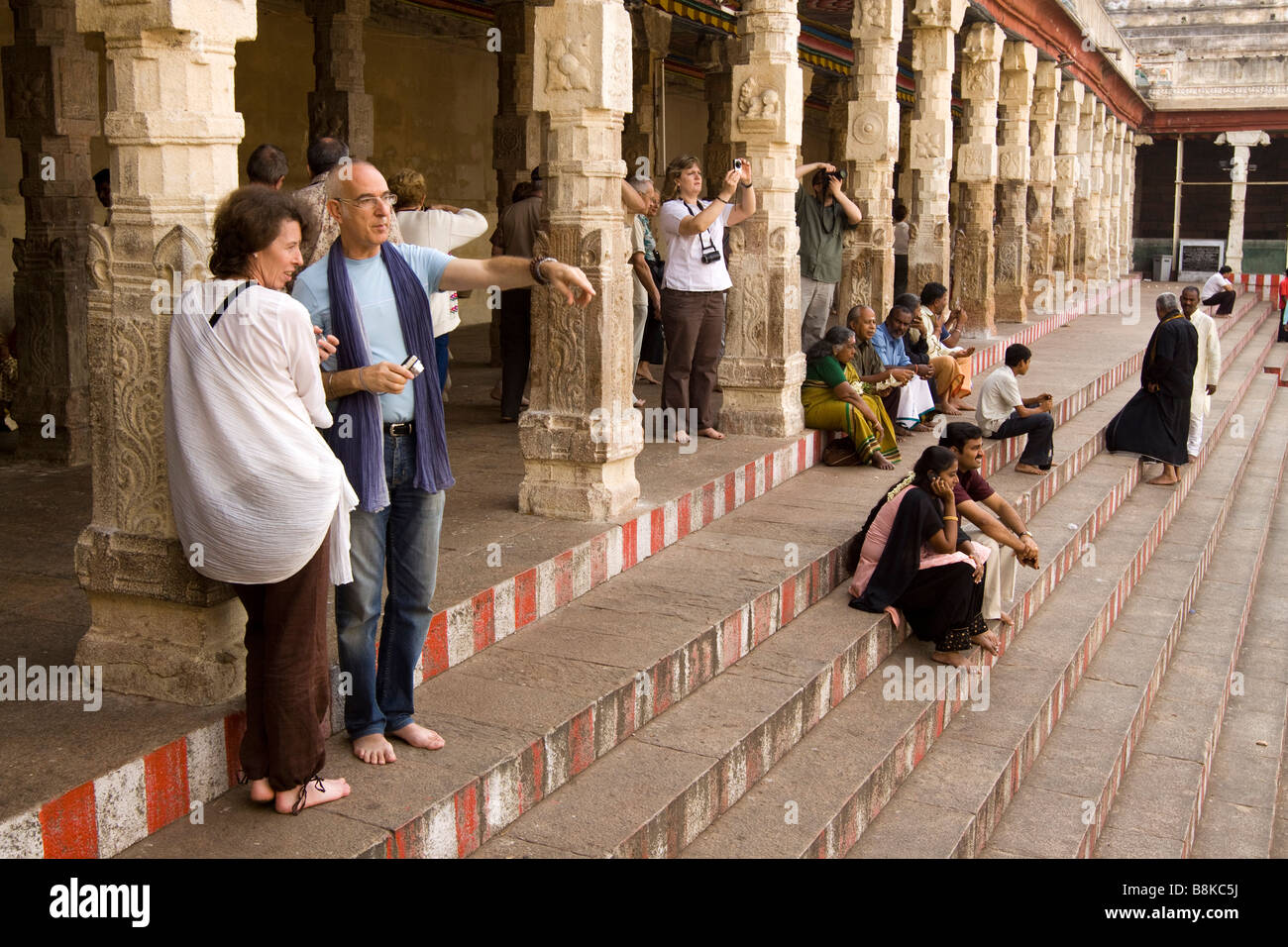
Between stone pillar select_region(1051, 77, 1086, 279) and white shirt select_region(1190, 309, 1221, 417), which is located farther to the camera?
stone pillar select_region(1051, 77, 1086, 279)

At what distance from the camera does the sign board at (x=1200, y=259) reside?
2936cm

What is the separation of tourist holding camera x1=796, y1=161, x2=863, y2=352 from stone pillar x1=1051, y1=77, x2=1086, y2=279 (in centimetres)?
1035

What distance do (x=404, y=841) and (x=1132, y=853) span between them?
3101 millimetres

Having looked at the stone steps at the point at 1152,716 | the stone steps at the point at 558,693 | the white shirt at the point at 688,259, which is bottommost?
the stone steps at the point at 1152,716

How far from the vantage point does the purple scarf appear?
11.3 ft

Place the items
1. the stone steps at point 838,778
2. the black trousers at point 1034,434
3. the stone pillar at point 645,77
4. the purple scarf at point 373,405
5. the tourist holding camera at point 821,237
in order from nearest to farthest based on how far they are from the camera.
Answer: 1. the purple scarf at point 373,405
2. the stone steps at point 838,778
3. the black trousers at point 1034,434
4. the tourist holding camera at point 821,237
5. the stone pillar at point 645,77

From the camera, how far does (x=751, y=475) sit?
693 centimetres

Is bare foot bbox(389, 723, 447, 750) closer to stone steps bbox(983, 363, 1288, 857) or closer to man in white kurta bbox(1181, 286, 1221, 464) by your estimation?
stone steps bbox(983, 363, 1288, 857)

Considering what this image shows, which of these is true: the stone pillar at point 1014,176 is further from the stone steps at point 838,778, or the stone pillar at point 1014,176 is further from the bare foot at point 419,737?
the bare foot at point 419,737

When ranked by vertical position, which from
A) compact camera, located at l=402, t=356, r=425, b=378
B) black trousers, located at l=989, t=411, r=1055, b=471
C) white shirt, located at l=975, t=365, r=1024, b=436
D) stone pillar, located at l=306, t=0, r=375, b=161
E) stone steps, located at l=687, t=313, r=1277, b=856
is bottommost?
stone steps, located at l=687, t=313, r=1277, b=856

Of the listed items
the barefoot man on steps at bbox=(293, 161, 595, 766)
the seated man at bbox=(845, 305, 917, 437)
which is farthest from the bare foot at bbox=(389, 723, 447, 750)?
the seated man at bbox=(845, 305, 917, 437)

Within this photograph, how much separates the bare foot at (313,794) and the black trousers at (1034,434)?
20.4 feet

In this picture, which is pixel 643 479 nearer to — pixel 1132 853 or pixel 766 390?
pixel 766 390

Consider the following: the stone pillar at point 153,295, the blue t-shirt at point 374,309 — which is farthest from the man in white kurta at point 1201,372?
the stone pillar at point 153,295
